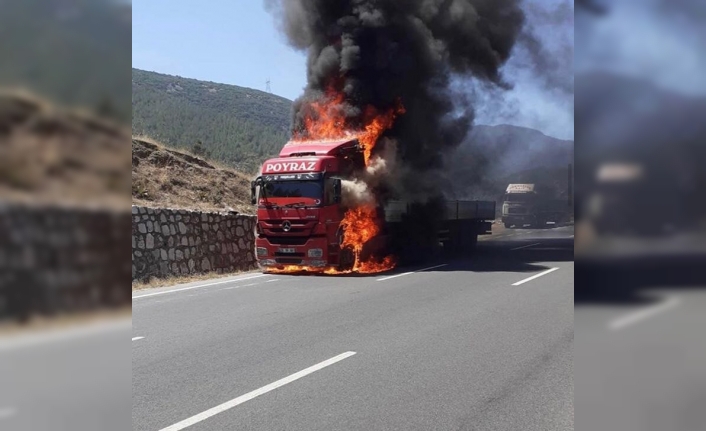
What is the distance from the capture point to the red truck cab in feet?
56.0

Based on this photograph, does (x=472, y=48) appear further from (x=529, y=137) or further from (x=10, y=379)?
(x=10, y=379)

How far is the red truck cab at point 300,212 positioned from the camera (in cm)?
1708

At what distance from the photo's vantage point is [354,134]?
71.8 feet

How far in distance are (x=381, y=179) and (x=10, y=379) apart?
62.6ft

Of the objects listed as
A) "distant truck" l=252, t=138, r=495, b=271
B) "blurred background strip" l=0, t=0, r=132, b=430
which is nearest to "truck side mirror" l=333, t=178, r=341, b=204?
"distant truck" l=252, t=138, r=495, b=271

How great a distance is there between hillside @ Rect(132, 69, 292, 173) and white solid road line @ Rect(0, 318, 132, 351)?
43.9 meters

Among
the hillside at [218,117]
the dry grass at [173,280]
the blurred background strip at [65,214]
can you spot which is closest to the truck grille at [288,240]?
the dry grass at [173,280]

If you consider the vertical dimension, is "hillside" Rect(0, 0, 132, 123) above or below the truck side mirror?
below

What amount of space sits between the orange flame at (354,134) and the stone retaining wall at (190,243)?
1821mm

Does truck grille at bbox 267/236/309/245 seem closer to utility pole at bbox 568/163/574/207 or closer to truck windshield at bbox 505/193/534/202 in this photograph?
utility pole at bbox 568/163/574/207

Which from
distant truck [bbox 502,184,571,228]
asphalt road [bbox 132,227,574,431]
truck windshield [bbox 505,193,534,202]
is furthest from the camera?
truck windshield [bbox 505,193,534,202]

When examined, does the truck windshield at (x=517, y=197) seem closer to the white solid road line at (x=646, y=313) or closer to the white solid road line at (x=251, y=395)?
the white solid road line at (x=251, y=395)

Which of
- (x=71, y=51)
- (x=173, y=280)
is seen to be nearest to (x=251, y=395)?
(x=71, y=51)

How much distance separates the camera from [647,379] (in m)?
1.22
